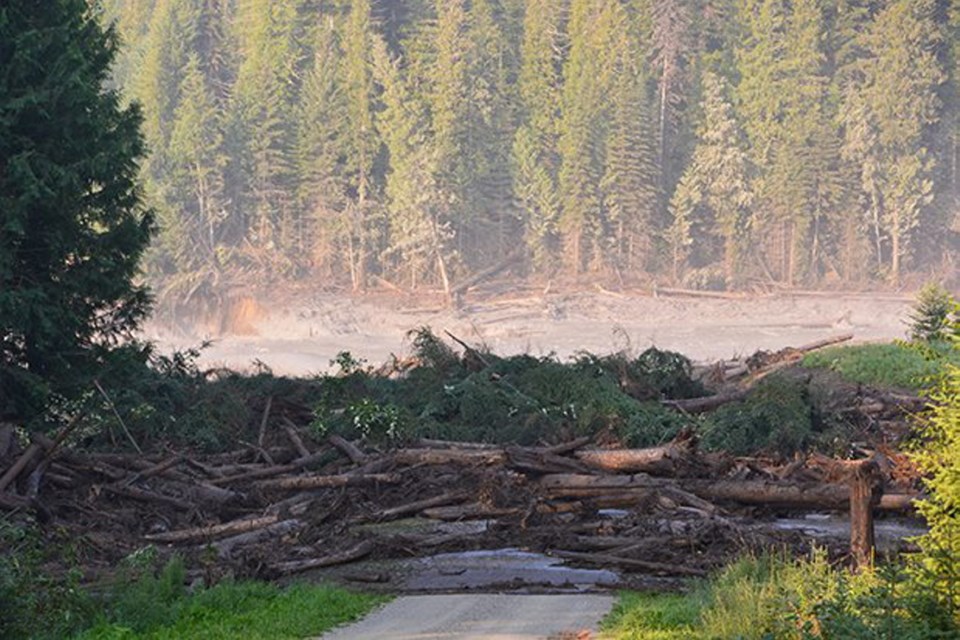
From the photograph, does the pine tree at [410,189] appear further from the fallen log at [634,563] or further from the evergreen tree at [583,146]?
the fallen log at [634,563]

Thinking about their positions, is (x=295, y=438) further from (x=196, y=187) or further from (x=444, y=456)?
(x=196, y=187)

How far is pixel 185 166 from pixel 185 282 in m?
8.36

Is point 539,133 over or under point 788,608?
over

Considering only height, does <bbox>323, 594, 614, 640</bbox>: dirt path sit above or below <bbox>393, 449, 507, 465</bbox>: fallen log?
below

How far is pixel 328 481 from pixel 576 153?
69132 millimetres

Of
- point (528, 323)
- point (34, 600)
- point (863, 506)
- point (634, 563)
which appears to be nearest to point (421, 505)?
point (634, 563)

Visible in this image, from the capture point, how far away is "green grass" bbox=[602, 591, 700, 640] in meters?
17.0

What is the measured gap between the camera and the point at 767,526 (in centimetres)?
2422

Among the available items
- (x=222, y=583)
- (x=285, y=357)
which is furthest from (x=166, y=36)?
(x=222, y=583)

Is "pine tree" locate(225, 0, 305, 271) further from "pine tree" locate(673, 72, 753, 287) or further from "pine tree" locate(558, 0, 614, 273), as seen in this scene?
"pine tree" locate(673, 72, 753, 287)

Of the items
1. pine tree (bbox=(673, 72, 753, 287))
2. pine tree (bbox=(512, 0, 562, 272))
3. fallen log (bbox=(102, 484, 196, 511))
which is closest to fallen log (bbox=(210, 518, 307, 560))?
fallen log (bbox=(102, 484, 196, 511))

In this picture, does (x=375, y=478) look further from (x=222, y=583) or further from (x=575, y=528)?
(x=222, y=583)

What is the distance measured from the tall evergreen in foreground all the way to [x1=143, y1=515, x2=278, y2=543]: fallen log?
23.9 ft

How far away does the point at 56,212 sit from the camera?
3219 centimetres
